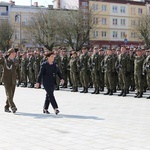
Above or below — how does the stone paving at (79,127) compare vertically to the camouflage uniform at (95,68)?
below

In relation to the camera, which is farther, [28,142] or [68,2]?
[68,2]

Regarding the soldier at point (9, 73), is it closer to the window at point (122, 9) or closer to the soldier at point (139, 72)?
the soldier at point (139, 72)

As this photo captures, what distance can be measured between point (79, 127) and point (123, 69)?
8.19 metres

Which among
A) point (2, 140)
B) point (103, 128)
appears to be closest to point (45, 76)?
point (103, 128)

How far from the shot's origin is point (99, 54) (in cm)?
1892

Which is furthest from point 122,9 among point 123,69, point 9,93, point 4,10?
point 9,93

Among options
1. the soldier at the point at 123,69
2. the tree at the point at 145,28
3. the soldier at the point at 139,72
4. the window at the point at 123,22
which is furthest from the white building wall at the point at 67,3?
the soldier at the point at 139,72

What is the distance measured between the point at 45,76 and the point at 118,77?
21.9 feet

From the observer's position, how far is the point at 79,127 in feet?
31.5

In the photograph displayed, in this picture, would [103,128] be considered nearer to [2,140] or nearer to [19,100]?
[2,140]

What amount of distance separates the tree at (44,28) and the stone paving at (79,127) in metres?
39.0

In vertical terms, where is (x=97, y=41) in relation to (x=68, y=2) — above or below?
below

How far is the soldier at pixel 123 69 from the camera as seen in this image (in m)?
17.3

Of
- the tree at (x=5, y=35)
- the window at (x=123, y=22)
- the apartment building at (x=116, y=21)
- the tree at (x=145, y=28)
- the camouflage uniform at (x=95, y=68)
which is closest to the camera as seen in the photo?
the camouflage uniform at (x=95, y=68)
